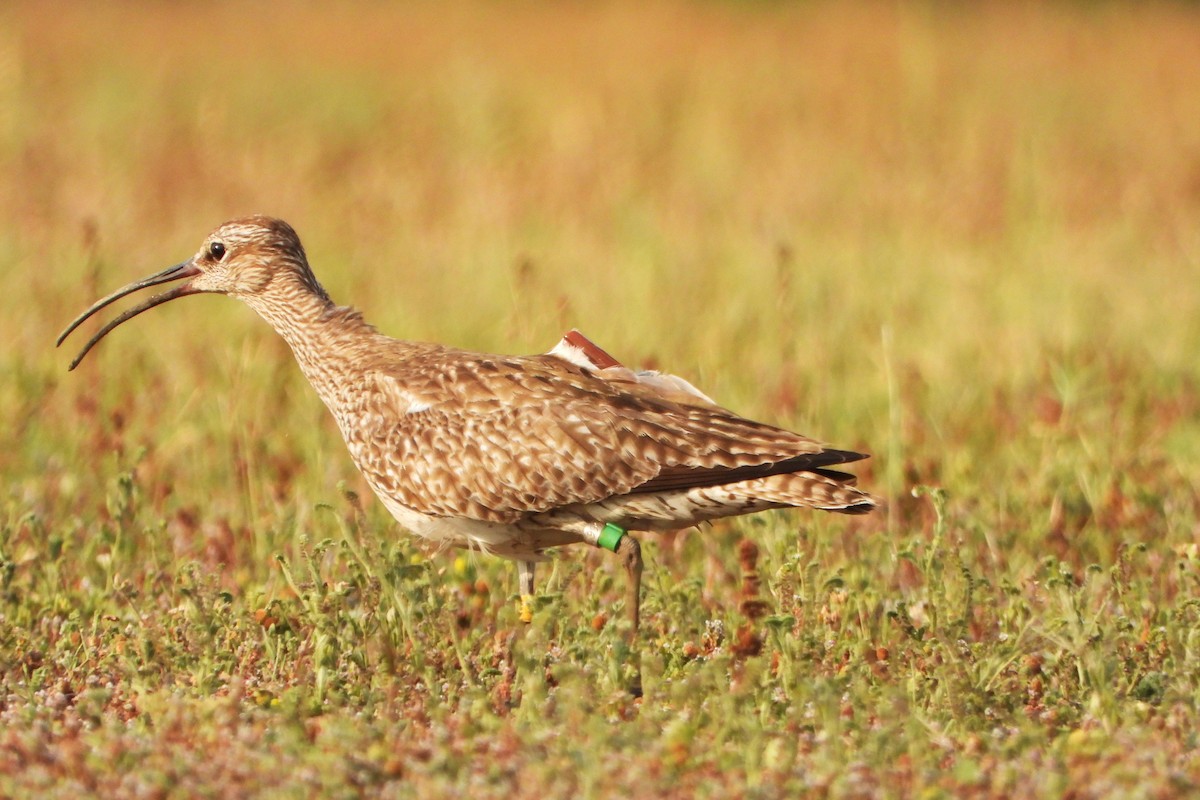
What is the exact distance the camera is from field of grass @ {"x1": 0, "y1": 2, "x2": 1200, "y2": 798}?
490cm

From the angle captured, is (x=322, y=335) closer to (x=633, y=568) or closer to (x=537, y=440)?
(x=537, y=440)

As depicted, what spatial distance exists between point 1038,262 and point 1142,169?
3.07m

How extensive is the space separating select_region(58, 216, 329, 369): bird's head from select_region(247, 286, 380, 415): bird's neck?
0.05 metres

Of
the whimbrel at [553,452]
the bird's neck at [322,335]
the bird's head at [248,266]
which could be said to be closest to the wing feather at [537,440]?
the whimbrel at [553,452]

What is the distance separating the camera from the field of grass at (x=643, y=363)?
490 cm

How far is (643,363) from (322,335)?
1702mm

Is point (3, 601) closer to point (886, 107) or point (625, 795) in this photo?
point (625, 795)

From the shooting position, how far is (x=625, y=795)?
442cm

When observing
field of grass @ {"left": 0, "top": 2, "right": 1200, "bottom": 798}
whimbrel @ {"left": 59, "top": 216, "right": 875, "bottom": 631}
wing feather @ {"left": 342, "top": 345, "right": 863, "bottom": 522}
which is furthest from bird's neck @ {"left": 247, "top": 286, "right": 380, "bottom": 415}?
field of grass @ {"left": 0, "top": 2, "right": 1200, "bottom": 798}

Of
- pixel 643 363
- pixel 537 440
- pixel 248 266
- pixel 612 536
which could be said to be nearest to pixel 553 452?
pixel 537 440

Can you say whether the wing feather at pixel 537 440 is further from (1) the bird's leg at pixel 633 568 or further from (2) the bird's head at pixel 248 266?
(2) the bird's head at pixel 248 266

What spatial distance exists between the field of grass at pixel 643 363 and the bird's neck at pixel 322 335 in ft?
1.84

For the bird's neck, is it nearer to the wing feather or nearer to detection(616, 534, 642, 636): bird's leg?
the wing feather

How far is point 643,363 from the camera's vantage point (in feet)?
26.5
